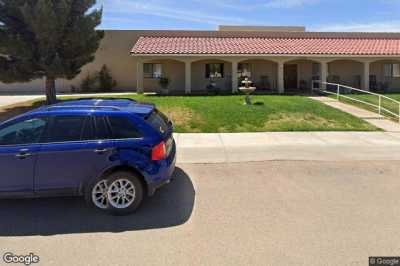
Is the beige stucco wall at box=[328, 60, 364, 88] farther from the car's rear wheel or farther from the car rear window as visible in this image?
the car's rear wheel

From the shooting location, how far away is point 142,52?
23.4 m

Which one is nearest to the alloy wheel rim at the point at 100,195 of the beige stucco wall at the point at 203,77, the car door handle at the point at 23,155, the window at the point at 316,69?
the car door handle at the point at 23,155

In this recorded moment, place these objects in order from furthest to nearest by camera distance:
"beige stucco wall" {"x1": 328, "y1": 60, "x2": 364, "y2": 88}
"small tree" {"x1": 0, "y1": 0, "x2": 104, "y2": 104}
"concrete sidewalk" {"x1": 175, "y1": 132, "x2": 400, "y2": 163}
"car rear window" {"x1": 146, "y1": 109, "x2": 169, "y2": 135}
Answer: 1. "beige stucco wall" {"x1": 328, "y1": 60, "x2": 364, "y2": 88}
2. "small tree" {"x1": 0, "y1": 0, "x2": 104, "y2": 104}
3. "concrete sidewalk" {"x1": 175, "y1": 132, "x2": 400, "y2": 163}
4. "car rear window" {"x1": 146, "y1": 109, "x2": 169, "y2": 135}

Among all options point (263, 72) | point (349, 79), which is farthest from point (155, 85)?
point (349, 79)

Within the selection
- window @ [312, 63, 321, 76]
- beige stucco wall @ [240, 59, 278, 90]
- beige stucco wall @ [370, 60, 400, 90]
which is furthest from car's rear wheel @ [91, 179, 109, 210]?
beige stucco wall @ [370, 60, 400, 90]

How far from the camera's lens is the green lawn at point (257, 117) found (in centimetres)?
1275

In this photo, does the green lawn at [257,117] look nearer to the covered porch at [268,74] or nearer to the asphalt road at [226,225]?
the asphalt road at [226,225]

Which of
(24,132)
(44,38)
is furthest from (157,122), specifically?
(44,38)

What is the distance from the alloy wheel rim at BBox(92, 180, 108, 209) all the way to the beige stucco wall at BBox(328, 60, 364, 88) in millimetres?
24935

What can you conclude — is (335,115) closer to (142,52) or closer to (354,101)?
(354,101)

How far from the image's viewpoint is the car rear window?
569cm

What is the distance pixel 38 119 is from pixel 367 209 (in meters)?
5.06

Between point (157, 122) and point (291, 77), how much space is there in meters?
23.4

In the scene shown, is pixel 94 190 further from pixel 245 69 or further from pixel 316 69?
pixel 316 69
